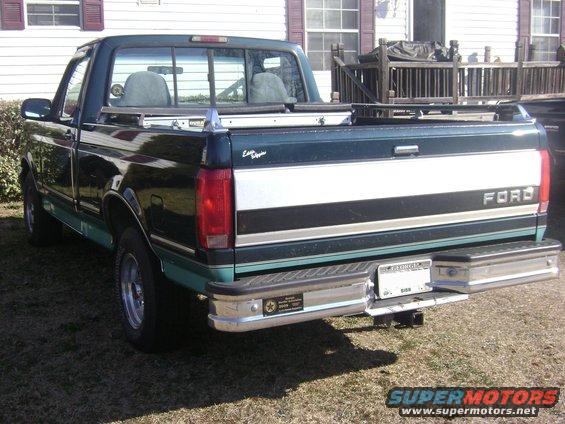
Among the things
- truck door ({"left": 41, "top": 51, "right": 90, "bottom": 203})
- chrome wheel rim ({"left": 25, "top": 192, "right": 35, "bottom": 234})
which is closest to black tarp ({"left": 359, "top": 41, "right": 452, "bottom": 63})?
chrome wheel rim ({"left": 25, "top": 192, "right": 35, "bottom": 234})

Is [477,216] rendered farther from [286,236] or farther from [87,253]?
[87,253]

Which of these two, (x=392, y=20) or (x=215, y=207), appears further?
(x=392, y=20)

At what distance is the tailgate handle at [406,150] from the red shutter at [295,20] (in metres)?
9.18

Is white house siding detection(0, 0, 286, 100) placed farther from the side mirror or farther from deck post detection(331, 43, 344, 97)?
the side mirror

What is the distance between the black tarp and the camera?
12.5 meters

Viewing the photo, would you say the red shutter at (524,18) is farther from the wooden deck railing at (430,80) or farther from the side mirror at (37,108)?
the side mirror at (37,108)

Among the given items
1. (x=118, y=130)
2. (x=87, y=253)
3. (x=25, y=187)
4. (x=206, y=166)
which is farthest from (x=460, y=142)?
(x=25, y=187)

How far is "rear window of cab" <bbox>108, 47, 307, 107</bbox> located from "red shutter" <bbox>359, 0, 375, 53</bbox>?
791cm

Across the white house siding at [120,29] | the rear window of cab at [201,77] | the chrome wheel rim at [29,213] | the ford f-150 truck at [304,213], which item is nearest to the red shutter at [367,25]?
the white house siding at [120,29]

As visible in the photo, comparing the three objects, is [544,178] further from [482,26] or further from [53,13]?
[482,26]

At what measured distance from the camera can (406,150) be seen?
3600 mm

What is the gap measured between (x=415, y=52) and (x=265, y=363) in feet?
31.8

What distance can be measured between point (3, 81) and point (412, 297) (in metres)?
9.05

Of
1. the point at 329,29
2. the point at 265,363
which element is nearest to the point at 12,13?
the point at 329,29
